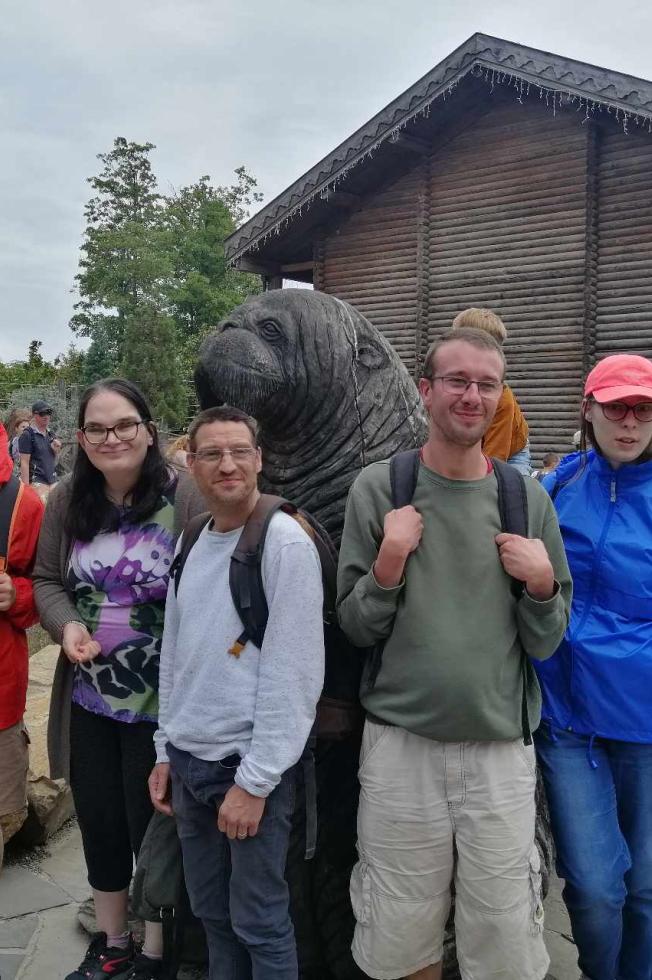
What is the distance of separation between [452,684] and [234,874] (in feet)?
2.39

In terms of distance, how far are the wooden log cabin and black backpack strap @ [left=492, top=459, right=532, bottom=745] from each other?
7.69 metres

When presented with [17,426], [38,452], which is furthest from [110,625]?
[17,426]

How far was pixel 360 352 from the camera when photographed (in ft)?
7.86

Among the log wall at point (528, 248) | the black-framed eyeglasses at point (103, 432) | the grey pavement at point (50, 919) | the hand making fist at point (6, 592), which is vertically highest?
the log wall at point (528, 248)

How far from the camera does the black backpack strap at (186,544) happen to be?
216 cm

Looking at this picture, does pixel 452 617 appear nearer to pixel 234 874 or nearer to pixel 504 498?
pixel 504 498

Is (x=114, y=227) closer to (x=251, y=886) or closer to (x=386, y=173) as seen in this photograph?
(x=386, y=173)

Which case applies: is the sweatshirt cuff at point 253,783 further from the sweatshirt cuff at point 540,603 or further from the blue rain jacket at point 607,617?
the blue rain jacket at point 607,617

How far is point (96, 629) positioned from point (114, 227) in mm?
40315

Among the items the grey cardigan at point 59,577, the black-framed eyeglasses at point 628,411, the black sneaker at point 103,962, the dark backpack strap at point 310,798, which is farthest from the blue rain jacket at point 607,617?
the black sneaker at point 103,962

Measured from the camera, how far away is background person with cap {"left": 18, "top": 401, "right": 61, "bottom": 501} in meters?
10.5

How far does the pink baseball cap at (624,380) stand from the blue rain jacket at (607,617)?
0.69 ft

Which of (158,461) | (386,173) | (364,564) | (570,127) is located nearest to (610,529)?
(364,564)

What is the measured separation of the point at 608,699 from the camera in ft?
6.97
